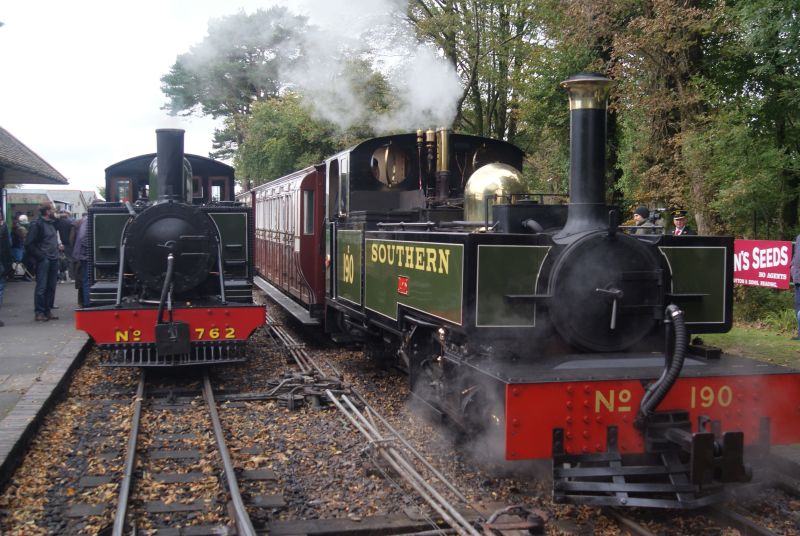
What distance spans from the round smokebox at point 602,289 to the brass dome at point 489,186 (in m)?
1.15

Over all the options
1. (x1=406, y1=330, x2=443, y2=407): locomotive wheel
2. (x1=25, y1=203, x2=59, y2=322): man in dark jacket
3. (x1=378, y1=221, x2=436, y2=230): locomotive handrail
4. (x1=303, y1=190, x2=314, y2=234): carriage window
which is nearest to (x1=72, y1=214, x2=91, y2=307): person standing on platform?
(x1=25, y1=203, x2=59, y2=322): man in dark jacket

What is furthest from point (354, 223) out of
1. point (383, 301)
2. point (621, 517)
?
point (621, 517)

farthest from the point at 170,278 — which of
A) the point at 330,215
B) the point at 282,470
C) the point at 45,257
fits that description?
the point at 45,257

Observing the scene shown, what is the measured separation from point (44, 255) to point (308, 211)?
13.4 ft

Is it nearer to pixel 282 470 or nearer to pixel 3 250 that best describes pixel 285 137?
pixel 3 250

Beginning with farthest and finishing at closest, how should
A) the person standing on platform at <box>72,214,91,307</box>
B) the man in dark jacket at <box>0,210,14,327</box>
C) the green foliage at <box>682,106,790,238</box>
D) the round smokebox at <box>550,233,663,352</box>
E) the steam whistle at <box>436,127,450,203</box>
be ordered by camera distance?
the person standing on platform at <box>72,214,91,307</box> → the man in dark jacket at <box>0,210,14,327</box> → the green foliage at <box>682,106,790,238</box> → the steam whistle at <box>436,127,450,203</box> → the round smokebox at <box>550,233,663,352</box>

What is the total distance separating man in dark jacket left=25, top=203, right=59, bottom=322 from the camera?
11.0 m

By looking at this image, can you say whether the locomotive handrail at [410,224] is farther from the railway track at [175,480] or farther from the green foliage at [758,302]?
the green foliage at [758,302]

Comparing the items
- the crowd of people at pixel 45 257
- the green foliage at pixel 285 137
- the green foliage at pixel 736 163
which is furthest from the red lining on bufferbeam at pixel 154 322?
the green foliage at pixel 285 137

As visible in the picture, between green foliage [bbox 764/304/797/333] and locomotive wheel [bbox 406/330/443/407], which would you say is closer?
locomotive wheel [bbox 406/330/443/407]

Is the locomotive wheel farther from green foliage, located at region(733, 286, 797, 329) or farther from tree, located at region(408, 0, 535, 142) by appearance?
tree, located at region(408, 0, 535, 142)

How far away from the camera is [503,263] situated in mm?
4672

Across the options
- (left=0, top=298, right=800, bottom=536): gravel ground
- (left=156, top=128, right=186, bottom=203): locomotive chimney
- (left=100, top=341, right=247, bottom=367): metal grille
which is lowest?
(left=0, top=298, right=800, bottom=536): gravel ground

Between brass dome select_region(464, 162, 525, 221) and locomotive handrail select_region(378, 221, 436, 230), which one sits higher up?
brass dome select_region(464, 162, 525, 221)
